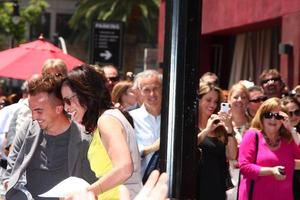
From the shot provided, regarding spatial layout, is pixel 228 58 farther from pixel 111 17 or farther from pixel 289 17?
pixel 111 17

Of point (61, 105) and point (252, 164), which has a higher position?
point (61, 105)

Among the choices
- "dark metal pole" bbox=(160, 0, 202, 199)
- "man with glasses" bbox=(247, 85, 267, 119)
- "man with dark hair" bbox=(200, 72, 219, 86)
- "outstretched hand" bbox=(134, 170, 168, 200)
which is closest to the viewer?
"outstretched hand" bbox=(134, 170, 168, 200)

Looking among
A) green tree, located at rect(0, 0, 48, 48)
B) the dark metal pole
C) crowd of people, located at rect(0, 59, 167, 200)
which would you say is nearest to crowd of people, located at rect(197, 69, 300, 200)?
crowd of people, located at rect(0, 59, 167, 200)

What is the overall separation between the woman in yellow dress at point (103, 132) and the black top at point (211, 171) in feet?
6.85

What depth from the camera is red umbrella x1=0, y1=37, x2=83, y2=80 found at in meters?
9.88

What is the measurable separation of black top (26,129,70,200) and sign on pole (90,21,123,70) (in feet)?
37.2

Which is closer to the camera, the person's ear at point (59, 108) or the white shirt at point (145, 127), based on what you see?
the person's ear at point (59, 108)

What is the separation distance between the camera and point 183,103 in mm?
3430

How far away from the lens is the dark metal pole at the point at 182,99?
3428 mm

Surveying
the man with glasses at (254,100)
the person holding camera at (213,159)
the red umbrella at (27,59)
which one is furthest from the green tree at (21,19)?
the person holding camera at (213,159)

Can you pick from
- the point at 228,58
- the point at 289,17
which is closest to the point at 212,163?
the point at 289,17

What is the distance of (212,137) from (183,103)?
11.9ft

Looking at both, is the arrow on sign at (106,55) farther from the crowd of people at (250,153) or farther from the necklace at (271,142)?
the necklace at (271,142)

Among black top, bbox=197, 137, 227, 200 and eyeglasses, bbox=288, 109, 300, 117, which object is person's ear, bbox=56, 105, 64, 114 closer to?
black top, bbox=197, 137, 227, 200
